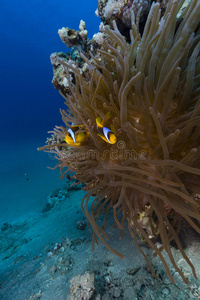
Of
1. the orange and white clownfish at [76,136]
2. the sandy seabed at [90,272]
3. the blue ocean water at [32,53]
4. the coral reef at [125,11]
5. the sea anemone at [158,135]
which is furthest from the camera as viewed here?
the blue ocean water at [32,53]

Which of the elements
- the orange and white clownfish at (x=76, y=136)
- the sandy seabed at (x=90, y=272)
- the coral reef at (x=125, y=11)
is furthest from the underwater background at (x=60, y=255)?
the coral reef at (x=125, y=11)

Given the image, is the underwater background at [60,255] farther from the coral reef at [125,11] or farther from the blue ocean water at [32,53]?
the blue ocean water at [32,53]

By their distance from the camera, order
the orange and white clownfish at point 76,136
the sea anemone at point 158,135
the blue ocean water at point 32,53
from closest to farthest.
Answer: the sea anemone at point 158,135, the orange and white clownfish at point 76,136, the blue ocean water at point 32,53

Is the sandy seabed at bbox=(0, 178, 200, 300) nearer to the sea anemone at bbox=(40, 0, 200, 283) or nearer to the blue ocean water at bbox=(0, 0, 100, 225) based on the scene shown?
the sea anemone at bbox=(40, 0, 200, 283)

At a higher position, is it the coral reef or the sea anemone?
the coral reef

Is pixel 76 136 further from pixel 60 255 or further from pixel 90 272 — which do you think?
pixel 60 255

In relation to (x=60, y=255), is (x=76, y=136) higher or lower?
higher

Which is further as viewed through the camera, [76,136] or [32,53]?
[32,53]

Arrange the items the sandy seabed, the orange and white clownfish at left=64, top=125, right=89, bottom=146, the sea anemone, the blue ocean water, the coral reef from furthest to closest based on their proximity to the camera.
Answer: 1. the blue ocean water
2. the coral reef
3. the orange and white clownfish at left=64, top=125, right=89, bottom=146
4. the sandy seabed
5. the sea anemone

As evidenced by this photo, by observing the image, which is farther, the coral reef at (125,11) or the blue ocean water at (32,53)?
the blue ocean water at (32,53)

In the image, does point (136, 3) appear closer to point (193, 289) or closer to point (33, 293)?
point (193, 289)

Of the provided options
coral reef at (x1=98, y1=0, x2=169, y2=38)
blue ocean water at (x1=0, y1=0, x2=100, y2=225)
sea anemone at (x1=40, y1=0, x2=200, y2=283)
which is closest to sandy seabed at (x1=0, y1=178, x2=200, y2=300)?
sea anemone at (x1=40, y1=0, x2=200, y2=283)

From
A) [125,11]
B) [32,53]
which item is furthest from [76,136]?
[32,53]

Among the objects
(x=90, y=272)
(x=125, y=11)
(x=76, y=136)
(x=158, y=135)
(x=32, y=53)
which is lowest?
(x=90, y=272)
